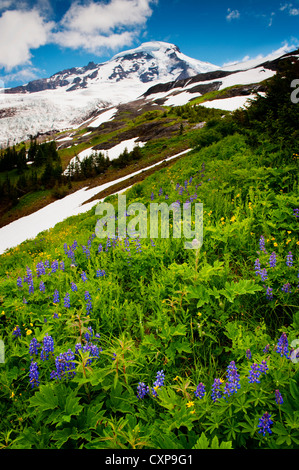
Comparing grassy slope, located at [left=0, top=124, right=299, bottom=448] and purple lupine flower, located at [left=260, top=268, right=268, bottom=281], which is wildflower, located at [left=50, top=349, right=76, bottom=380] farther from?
purple lupine flower, located at [left=260, top=268, right=268, bottom=281]

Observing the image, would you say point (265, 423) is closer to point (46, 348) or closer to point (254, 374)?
point (254, 374)

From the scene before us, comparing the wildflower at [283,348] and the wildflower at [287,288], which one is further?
the wildflower at [287,288]

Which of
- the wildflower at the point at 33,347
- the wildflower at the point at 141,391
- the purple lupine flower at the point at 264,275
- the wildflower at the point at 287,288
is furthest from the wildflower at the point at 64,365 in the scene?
the wildflower at the point at 287,288

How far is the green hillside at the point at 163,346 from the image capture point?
1.79 meters

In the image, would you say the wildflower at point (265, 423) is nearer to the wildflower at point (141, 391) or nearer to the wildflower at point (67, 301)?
the wildflower at point (141, 391)

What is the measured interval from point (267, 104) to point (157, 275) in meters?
8.23

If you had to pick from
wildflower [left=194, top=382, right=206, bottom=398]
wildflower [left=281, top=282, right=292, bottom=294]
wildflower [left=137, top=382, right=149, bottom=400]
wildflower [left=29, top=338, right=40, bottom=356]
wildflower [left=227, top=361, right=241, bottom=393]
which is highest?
wildflower [left=281, top=282, right=292, bottom=294]

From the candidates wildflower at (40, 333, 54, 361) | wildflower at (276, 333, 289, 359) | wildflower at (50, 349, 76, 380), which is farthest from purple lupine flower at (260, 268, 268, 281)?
wildflower at (40, 333, 54, 361)

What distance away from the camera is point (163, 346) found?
2.57 meters

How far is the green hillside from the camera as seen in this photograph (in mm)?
1790

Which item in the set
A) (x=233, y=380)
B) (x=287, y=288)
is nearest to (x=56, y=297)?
(x=233, y=380)

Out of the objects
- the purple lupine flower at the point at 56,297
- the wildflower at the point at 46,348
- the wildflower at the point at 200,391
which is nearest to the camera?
the wildflower at the point at 200,391
